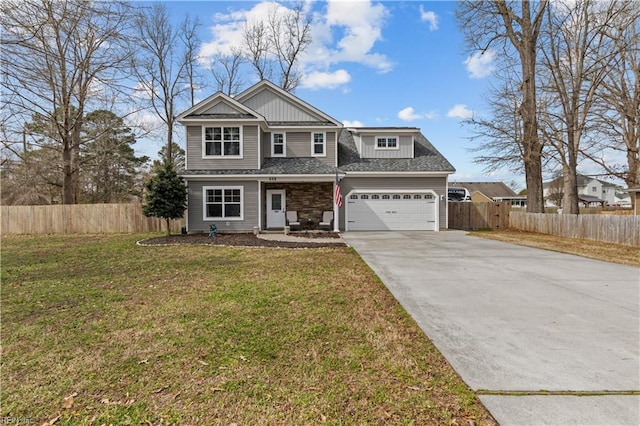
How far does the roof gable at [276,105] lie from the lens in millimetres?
17469

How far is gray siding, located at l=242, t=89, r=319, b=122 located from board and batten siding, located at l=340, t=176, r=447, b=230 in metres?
4.13

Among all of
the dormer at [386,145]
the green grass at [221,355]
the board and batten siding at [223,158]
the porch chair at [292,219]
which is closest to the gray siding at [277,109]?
the board and batten siding at [223,158]

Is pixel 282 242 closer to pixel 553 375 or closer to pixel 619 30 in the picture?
pixel 553 375

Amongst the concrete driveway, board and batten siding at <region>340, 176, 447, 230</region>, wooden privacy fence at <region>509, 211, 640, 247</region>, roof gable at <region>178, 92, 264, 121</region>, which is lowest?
the concrete driveway

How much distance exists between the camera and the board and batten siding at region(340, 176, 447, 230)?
662 inches

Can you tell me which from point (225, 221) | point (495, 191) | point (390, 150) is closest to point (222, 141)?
point (225, 221)

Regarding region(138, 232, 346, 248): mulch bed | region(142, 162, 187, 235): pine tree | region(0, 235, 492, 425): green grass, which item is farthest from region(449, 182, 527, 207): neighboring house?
region(0, 235, 492, 425): green grass

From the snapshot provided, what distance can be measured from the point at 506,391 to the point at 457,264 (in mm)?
5760

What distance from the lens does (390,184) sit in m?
16.9

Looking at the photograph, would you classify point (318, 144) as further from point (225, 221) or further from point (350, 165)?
point (225, 221)

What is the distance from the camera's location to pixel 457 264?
26.8ft

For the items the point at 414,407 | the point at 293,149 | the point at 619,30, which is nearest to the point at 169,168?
the point at 293,149

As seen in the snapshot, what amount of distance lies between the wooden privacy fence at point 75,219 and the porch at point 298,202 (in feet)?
17.7

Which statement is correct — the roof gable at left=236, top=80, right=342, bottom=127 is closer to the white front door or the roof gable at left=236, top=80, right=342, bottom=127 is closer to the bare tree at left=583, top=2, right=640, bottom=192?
the white front door
